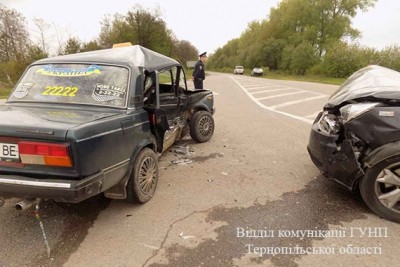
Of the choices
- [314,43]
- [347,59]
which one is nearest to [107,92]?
[347,59]

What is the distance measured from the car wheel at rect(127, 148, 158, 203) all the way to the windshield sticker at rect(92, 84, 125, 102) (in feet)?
2.42

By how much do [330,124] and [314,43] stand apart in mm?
47953

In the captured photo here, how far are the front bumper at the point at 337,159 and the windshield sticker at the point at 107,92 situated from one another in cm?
248

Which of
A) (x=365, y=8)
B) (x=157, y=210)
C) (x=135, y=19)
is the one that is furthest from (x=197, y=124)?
(x=365, y=8)

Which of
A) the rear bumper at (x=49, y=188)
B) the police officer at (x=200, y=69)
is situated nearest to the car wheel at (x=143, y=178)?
the rear bumper at (x=49, y=188)

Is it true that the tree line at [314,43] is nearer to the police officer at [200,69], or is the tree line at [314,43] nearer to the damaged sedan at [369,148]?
the police officer at [200,69]

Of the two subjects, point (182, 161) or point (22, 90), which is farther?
point (182, 161)

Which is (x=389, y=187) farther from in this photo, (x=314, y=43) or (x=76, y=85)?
(x=314, y=43)

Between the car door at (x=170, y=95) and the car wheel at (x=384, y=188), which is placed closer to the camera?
the car wheel at (x=384, y=188)

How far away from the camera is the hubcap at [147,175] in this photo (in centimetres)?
346

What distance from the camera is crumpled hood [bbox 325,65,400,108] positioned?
10.4 feet

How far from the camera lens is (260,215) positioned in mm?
3219

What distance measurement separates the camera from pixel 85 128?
253 cm

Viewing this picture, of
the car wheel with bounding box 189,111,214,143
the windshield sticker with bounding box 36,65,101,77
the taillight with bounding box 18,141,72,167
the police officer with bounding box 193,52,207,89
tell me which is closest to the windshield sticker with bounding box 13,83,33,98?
the windshield sticker with bounding box 36,65,101,77
